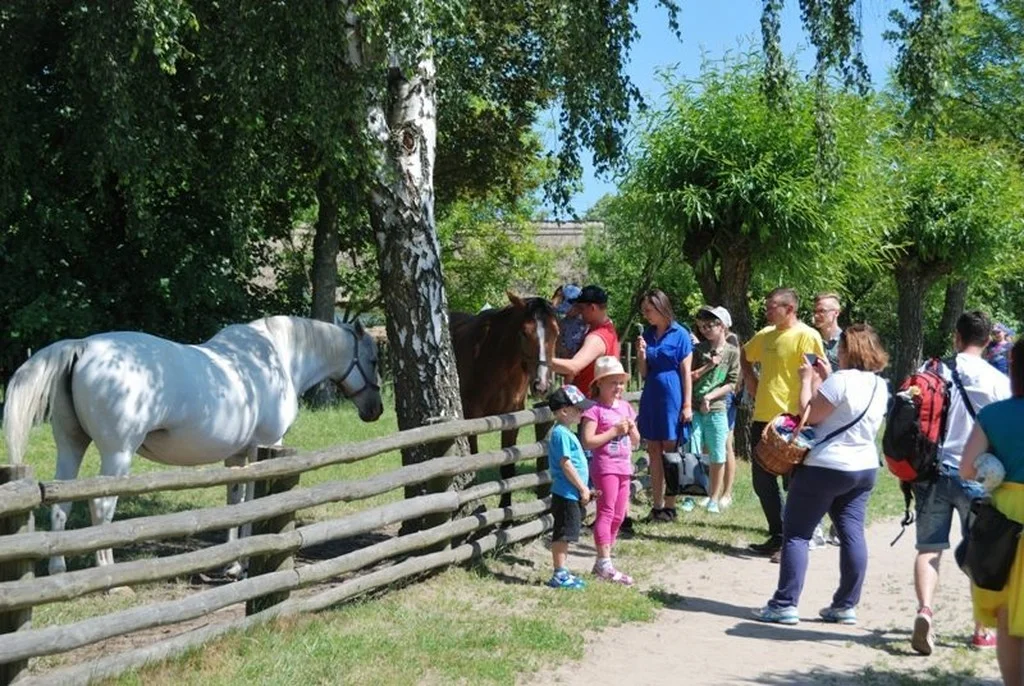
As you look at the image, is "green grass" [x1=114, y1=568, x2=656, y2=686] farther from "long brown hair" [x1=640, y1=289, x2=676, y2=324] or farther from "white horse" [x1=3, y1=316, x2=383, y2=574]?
"long brown hair" [x1=640, y1=289, x2=676, y2=324]

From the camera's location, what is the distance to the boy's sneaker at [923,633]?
22.0ft

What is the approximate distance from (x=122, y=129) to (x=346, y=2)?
2097 mm

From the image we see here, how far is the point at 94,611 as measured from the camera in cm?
691

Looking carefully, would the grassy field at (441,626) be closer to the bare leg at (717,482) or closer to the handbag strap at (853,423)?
the bare leg at (717,482)

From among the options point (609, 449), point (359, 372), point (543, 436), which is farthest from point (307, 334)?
point (609, 449)

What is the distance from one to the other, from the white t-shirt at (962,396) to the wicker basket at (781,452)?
807 mm

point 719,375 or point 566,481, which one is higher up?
point 719,375

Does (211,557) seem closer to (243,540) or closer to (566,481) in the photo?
(243,540)

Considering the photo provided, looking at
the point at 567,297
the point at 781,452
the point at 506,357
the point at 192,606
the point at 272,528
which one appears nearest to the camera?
the point at 192,606

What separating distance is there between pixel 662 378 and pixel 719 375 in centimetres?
110

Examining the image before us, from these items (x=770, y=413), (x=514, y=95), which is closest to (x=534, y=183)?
(x=514, y=95)

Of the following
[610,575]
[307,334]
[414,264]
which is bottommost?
[610,575]

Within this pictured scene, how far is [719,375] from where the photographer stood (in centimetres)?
1116

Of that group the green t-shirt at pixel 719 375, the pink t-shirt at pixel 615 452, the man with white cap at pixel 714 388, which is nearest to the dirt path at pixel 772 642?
the pink t-shirt at pixel 615 452
